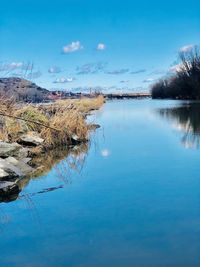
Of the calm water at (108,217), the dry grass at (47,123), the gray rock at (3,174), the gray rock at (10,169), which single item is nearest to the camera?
the calm water at (108,217)

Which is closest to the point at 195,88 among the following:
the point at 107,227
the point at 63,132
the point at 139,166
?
the point at 63,132

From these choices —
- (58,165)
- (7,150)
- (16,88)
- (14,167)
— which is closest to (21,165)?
(7,150)

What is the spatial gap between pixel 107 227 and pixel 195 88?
57.9 m

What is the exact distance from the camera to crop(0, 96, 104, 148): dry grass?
39.6 feet

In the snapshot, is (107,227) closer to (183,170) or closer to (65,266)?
(65,266)

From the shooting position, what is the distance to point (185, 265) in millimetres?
4023

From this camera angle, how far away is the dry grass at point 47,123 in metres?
12.1

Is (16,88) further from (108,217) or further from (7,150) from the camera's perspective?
(108,217)

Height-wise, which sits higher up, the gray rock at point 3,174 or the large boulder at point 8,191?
the gray rock at point 3,174

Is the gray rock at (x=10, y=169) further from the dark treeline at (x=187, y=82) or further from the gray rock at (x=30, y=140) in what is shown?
the dark treeline at (x=187, y=82)

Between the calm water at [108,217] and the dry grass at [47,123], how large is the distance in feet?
10.0

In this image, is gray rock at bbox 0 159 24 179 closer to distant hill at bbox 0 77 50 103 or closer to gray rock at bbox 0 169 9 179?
gray rock at bbox 0 169 9 179

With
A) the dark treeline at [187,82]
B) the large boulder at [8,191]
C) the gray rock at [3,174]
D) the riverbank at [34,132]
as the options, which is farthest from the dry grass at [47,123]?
the dark treeline at [187,82]

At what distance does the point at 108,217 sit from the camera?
18.1 ft
